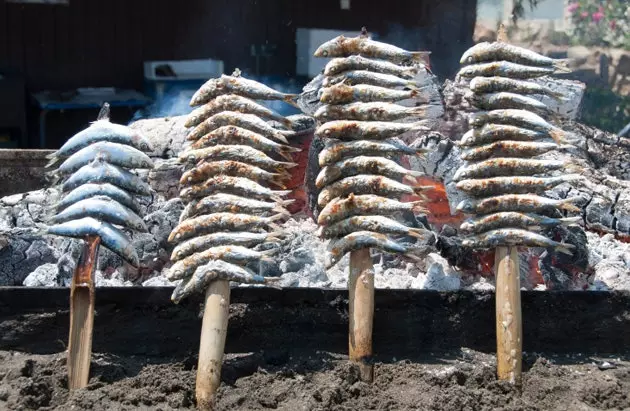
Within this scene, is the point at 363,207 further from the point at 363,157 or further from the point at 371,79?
the point at 371,79

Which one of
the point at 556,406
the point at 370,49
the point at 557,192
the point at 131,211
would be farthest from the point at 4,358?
the point at 557,192

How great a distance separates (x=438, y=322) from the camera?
4.68 meters

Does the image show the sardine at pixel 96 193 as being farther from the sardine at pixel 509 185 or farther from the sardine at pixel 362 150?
the sardine at pixel 509 185

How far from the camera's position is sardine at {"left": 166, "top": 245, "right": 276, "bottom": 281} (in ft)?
13.4

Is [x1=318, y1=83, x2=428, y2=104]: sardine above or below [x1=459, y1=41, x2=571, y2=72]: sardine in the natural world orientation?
below

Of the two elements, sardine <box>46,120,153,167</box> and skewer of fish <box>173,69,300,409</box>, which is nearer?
skewer of fish <box>173,69,300,409</box>

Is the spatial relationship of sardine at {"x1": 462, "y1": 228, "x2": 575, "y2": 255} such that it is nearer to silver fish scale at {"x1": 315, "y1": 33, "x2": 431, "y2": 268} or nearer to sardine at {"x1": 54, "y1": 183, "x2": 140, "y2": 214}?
silver fish scale at {"x1": 315, "y1": 33, "x2": 431, "y2": 268}

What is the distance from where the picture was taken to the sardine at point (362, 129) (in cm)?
424

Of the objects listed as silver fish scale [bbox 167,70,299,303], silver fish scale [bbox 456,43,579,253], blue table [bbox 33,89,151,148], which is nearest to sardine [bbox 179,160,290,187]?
silver fish scale [bbox 167,70,299,303]

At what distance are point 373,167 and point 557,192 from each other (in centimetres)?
262

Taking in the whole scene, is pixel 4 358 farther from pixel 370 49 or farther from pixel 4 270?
pixel 370 49

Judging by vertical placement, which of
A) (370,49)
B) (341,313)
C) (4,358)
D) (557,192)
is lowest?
(4,358)

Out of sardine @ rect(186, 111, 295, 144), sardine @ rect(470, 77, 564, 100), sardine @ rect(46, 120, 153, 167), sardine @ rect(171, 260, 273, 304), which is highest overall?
sardine @ rect(470, 77, 564, 100)

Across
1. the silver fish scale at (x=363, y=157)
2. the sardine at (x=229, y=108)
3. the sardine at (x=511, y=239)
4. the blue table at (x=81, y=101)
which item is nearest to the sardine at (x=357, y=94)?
the silver fish scale at (x=363, y=157)
